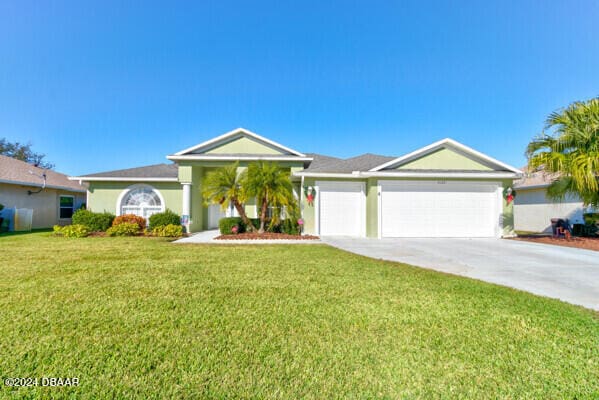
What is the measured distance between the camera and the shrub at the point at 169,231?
13016 mm

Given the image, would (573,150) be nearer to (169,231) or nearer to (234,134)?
(234,134)

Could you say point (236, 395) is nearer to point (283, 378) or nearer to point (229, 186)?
point (283, 378)

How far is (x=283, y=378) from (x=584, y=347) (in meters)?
3.26

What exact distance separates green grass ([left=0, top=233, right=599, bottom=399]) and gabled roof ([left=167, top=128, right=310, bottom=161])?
994 cm

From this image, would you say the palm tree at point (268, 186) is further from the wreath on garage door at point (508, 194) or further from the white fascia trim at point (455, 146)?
the wreath on garage door at point (508, 194)

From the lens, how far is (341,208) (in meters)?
13.3

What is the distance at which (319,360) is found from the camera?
2459mm

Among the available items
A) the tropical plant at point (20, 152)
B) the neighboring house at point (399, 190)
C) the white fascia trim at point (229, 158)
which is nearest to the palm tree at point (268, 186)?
the neighboring house at point (399, 190)

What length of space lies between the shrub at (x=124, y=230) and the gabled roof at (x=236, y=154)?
409 centimetres

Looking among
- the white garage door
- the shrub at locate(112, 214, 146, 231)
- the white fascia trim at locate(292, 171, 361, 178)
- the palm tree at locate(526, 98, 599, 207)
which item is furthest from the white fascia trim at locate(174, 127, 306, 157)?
the palm tree at locate(526, 98, 599, 207)

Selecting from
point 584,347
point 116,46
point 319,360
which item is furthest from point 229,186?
point 584,347

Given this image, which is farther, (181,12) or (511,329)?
(181,12)

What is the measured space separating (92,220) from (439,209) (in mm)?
17743

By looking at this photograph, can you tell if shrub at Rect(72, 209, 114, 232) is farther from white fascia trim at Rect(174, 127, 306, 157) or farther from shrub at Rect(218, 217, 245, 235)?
shrub at Rect(218, 217, 245, 235)
